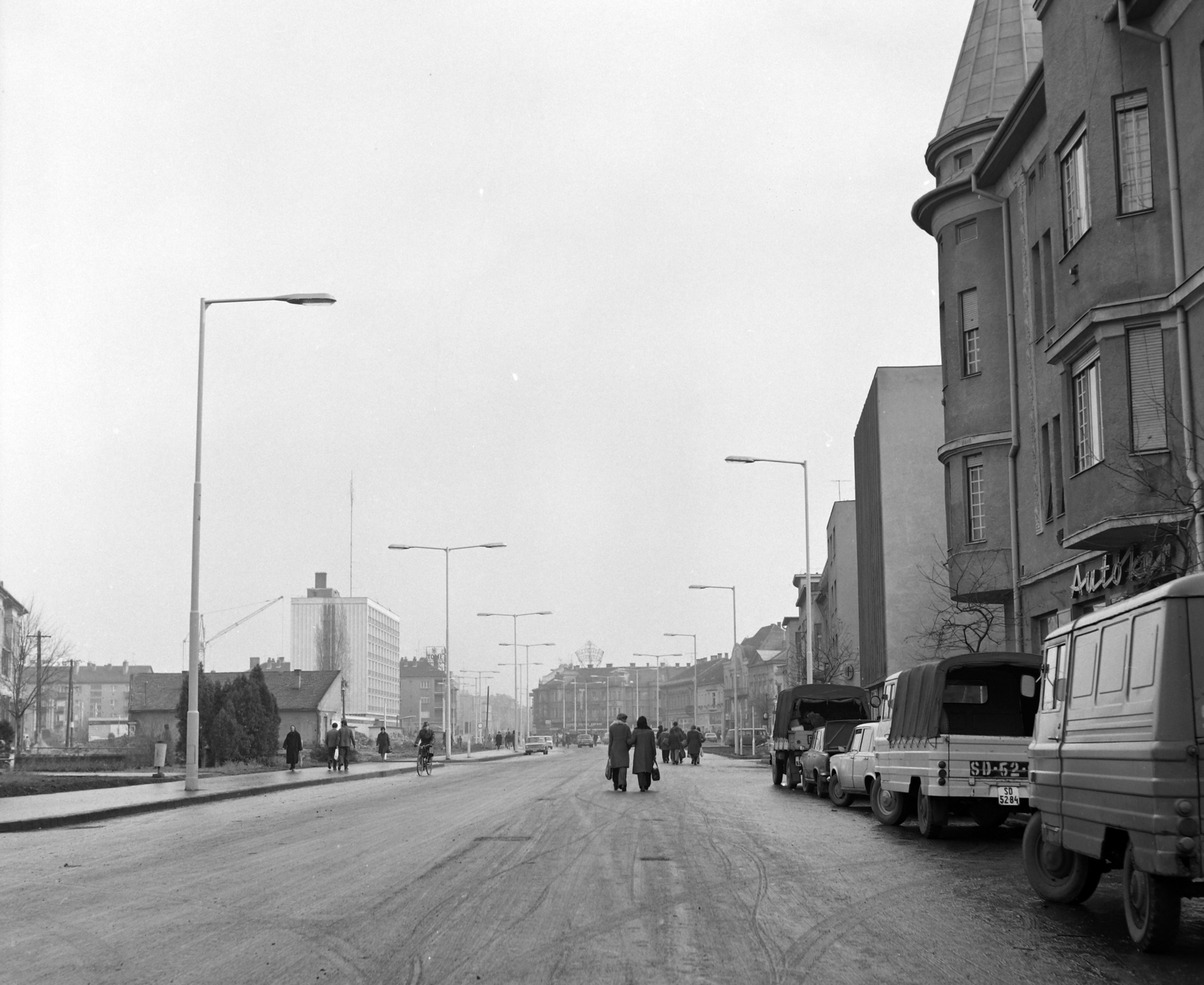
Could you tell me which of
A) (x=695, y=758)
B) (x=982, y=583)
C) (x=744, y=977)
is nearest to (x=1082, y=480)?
(x=982, y=583)

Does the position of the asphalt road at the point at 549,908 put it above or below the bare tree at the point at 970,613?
below

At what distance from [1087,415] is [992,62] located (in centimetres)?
1652

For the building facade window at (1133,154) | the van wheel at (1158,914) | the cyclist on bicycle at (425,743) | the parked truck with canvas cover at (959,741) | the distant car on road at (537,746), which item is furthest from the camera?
the distant car on road at (537,746)

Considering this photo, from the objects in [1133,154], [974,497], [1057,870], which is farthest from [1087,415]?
[1057,870]

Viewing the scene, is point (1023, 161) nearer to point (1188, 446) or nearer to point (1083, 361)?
point (1083, 361)

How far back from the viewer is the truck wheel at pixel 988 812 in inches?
690

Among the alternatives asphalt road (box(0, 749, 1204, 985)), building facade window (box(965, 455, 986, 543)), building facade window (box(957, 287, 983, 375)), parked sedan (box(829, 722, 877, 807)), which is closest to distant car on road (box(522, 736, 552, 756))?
building facade window (box(965, 455, 986, 543))

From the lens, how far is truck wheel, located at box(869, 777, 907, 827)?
1953 cm

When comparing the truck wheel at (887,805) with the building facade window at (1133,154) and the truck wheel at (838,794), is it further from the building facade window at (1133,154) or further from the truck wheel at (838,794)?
the building facade window at (1133,154)

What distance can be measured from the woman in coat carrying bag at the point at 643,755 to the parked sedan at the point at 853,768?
4.34 meters

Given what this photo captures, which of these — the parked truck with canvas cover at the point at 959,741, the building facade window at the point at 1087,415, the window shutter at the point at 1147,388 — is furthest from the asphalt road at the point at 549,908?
the building facade window at the point at 1087,415

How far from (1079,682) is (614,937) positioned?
12.4 ft

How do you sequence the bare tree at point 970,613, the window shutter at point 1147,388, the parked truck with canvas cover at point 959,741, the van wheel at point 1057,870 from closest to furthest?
the van wheel at point 1057,870 < the parked truck with canvas cover at point 959,741 < the window shutter at point 1147,388 < the bare tree at point 970,613

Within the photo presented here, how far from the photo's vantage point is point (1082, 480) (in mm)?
23047
